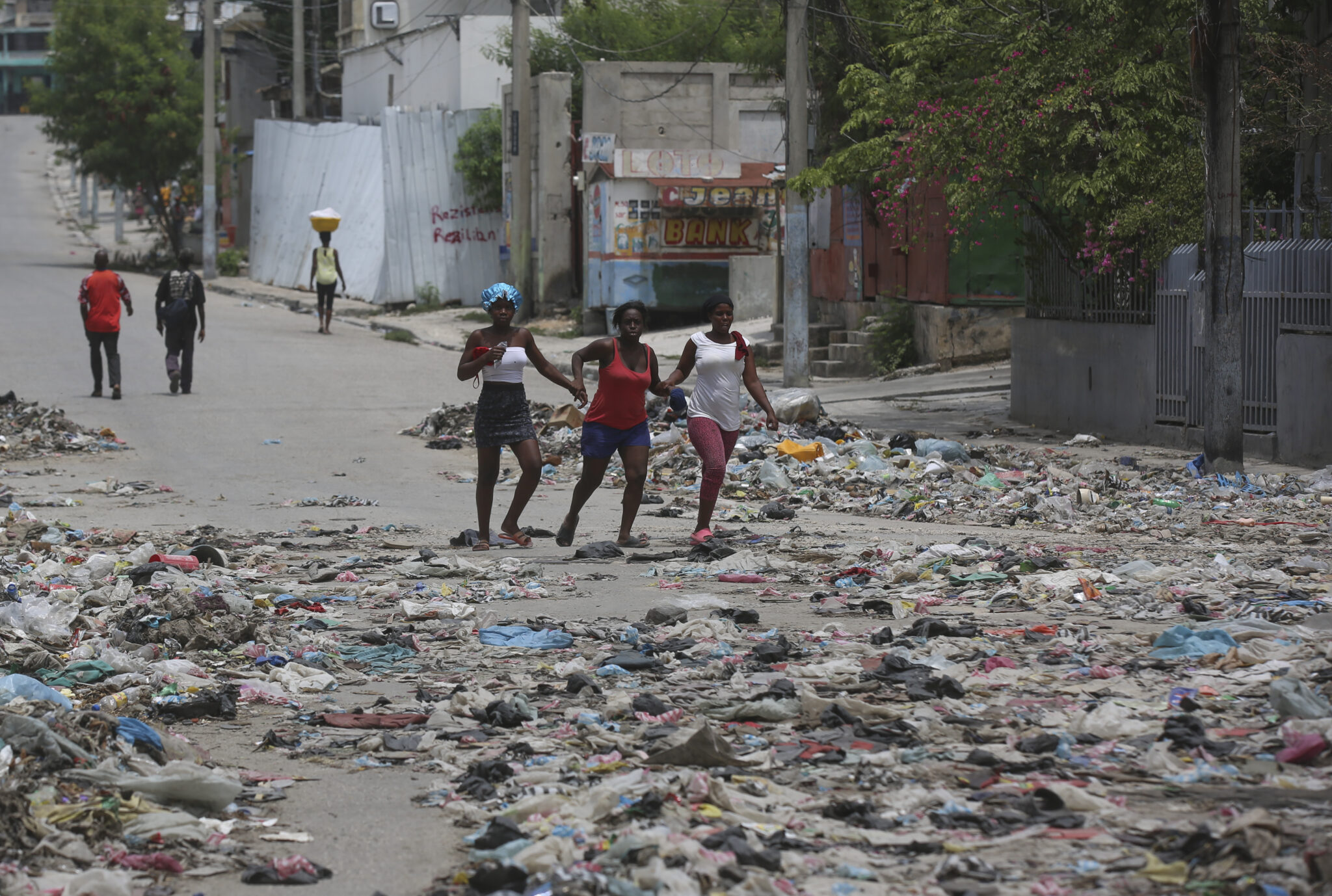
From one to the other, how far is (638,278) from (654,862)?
2438 centimetres

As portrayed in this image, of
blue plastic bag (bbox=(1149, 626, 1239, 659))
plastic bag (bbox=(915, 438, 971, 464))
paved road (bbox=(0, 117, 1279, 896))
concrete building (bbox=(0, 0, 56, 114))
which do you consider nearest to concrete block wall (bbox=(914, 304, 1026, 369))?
paved road (bbox=(0, 117, 1279, 896))

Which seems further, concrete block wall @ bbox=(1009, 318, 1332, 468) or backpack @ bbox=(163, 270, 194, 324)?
backpack @ bbox=(163, 270, 194, 324)

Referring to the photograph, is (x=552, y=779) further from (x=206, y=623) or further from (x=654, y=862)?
(x=206, y=623)

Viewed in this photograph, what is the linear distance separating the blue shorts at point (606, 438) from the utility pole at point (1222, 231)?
525cm

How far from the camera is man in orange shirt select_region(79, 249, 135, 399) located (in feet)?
59.6

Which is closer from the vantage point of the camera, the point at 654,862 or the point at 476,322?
the point at 654,862

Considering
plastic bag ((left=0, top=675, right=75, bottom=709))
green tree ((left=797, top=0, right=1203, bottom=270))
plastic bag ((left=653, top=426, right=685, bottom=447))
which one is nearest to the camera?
plastic bag ((left=0, top=675, right=75, bottom=709))

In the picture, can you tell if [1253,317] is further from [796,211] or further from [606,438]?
[796,211]

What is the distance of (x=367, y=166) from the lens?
1361 inches

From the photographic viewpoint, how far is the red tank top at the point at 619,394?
1012cm

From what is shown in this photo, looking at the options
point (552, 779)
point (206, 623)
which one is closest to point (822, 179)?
point (206, 623)

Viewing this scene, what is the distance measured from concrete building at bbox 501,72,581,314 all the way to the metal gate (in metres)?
17.4

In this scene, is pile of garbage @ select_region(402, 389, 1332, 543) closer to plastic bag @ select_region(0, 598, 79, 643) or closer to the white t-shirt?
the white t-shirt

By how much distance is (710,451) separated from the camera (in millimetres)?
10391
